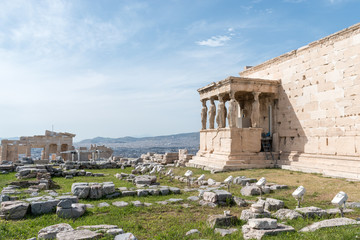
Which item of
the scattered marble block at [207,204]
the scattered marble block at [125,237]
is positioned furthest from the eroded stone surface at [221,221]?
the scattered marble block at [207,204]

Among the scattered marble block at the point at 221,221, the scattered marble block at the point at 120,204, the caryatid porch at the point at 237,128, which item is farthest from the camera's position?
the caryatid porch at the point at 237,128

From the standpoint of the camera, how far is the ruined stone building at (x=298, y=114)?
13383mm

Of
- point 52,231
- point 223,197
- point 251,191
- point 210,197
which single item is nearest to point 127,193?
point 210,197

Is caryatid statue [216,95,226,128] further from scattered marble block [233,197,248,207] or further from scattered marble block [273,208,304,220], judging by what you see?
scattered marble block [273,208,304,220]

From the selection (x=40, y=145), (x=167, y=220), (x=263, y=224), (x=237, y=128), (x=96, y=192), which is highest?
(x=237, y=128)

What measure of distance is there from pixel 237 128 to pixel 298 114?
11.9ft

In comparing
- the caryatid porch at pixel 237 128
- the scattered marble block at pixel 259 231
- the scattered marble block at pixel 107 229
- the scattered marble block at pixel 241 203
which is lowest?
the scattered marble block at pixel 241 203

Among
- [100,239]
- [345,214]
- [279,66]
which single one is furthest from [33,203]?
[279,66]

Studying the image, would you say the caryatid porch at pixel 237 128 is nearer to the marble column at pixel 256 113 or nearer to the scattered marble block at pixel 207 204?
the marble column at pixel 256 113

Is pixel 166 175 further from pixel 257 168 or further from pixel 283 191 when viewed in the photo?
pixel 283 191

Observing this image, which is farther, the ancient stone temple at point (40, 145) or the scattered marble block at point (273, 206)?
the ancient stone temple at point (40, 145)

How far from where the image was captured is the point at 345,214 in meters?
6.62

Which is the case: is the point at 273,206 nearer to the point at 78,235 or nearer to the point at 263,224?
the point at 263,224

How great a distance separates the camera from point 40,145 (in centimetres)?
3997
